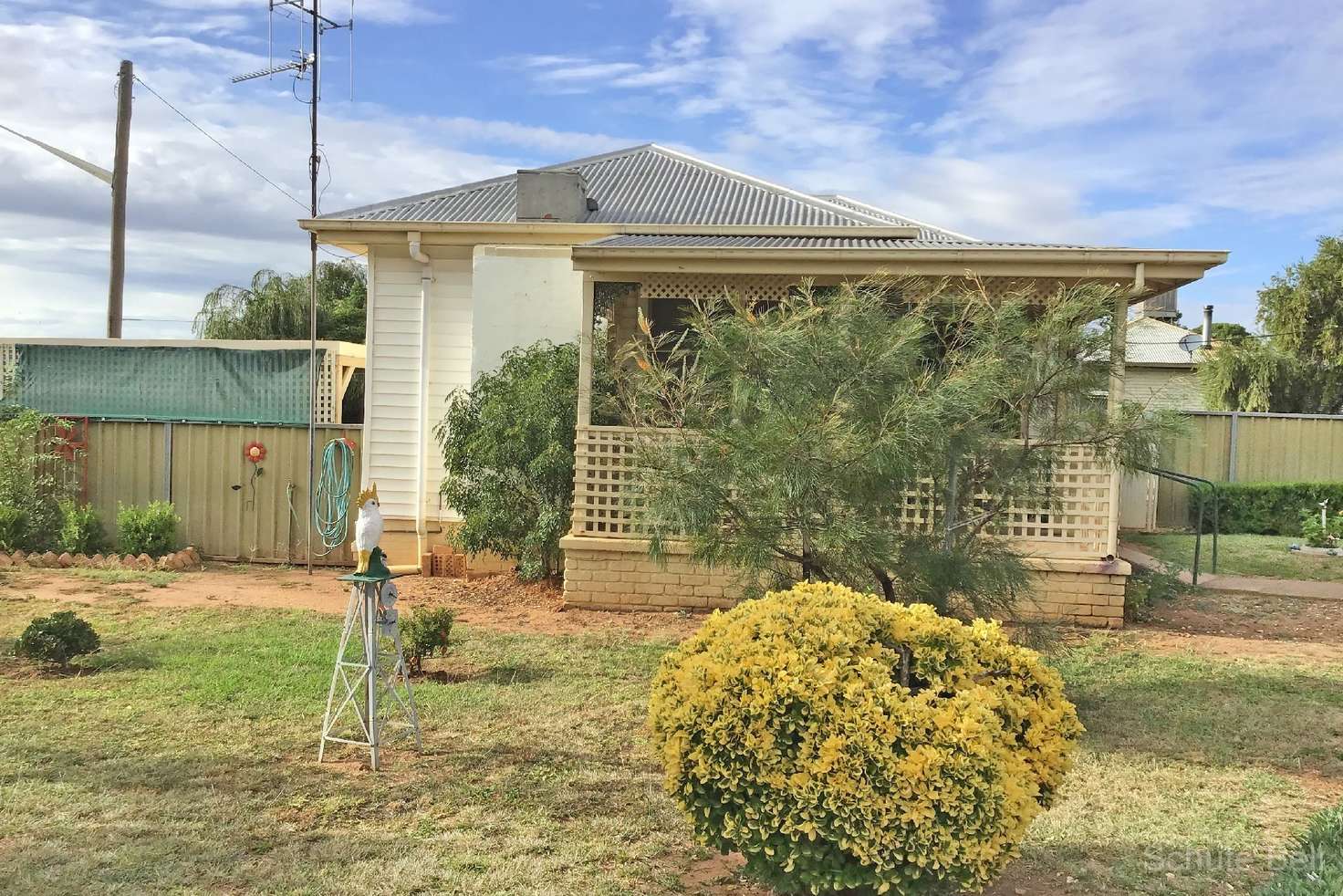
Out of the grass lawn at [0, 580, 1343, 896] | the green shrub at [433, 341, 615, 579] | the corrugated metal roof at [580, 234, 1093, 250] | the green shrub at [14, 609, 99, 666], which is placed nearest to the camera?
the grass lawn at [0, 580, 1343, 896]

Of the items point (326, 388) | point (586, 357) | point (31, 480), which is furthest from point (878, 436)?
point (31, 480)

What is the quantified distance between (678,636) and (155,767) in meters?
4.47

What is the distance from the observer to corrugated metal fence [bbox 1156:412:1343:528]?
1777 centimetres

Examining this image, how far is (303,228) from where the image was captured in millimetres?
11227

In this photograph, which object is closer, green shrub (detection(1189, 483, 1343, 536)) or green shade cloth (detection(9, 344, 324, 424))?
green shade cloth (detection(9, 344, 324, 424))

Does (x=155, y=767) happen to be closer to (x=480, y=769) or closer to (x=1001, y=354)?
(x=480, y=769)

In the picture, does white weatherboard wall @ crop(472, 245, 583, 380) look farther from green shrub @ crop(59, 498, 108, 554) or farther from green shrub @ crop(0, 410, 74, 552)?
green shrub @ crop(0, 410, 74, 552)

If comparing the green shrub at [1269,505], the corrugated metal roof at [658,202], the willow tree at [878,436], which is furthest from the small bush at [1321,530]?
the willow tree at [878,436]

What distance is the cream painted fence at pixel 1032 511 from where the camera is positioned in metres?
9.37

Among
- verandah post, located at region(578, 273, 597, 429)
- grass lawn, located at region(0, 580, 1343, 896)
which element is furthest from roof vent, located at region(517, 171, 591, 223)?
grass lawn, located at region(0, 580, 1343, 896)

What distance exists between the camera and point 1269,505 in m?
16.7

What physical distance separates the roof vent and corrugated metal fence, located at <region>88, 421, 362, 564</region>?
3272 mm

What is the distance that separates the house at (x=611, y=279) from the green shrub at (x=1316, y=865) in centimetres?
298

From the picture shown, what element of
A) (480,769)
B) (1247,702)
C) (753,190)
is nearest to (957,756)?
(480,769)
